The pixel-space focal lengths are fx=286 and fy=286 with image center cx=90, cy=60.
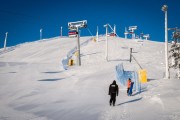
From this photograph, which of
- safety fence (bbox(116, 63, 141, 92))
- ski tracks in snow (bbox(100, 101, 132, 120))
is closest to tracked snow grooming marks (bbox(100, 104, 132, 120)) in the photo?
ski tracks in snow (bbox(100, 101, 132, 120))

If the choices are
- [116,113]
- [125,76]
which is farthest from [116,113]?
[125,76]

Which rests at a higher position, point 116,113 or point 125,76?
point 125,76

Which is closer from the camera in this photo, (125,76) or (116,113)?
(116,113)

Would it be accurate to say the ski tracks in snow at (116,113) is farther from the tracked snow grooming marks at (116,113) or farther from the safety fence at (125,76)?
the safety fence at (125,76)

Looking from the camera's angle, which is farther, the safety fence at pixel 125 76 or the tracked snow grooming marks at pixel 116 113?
the safety fence at pixel 125 76

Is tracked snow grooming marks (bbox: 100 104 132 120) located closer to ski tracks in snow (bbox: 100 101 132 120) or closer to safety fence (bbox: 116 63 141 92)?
ski tracks in snow (bbox: 100 101 132 120)

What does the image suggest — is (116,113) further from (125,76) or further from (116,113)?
(125,76)

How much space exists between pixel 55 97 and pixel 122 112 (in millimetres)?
6913

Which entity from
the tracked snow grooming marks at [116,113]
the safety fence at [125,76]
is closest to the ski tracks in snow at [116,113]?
the tracked snow grooming marks at [116,113]

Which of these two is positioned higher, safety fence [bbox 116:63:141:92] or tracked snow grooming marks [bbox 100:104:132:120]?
safety fence [bbox 116:63:141:92]

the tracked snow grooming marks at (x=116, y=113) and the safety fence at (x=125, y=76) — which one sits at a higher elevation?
the safety fence at (x=125, y=76)

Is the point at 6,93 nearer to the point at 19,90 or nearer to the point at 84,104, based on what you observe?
the point at 19,90

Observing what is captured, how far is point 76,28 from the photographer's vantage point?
48.7m

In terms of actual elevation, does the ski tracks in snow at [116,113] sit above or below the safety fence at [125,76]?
below
